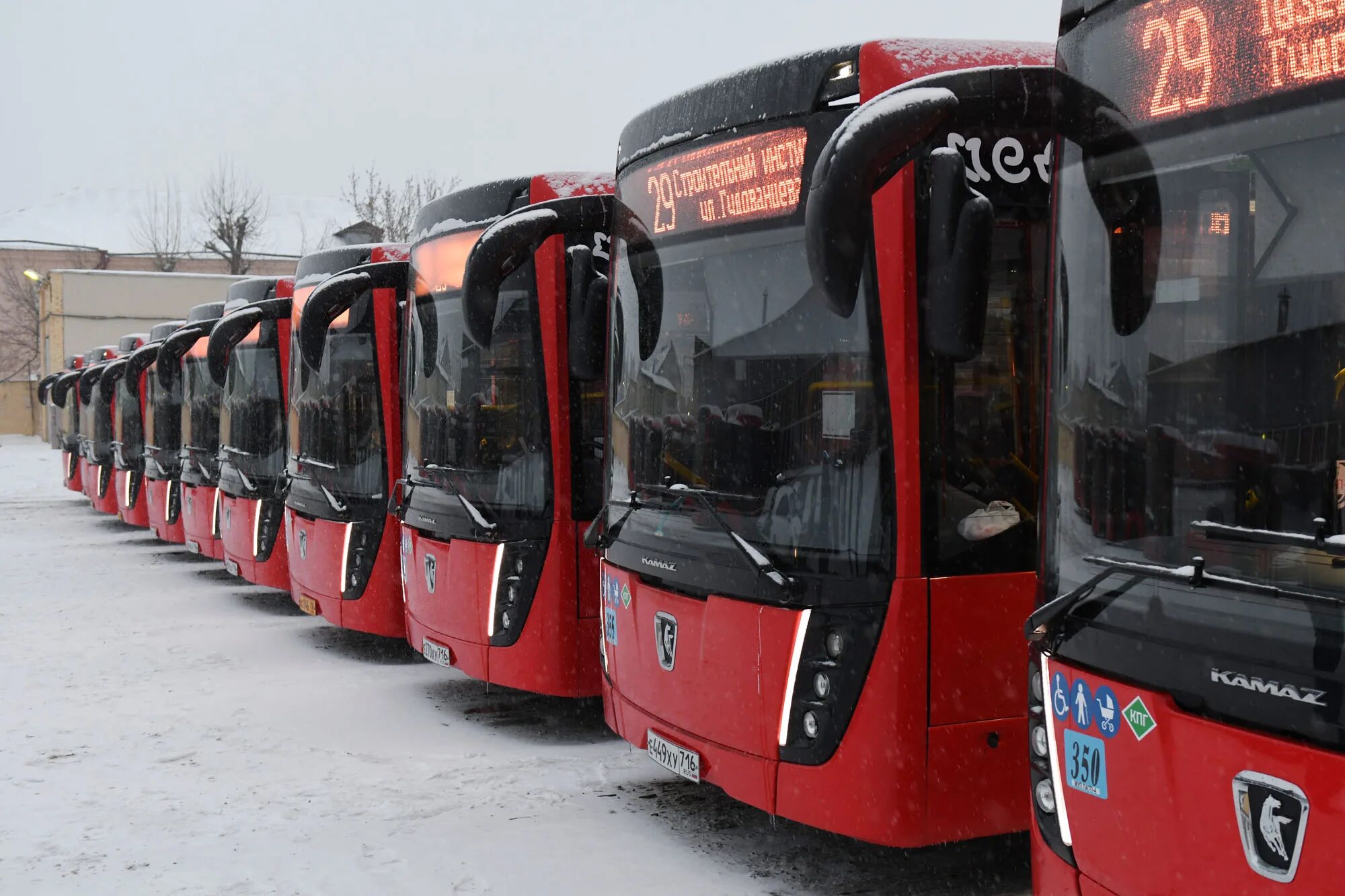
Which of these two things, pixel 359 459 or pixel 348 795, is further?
pixel 359 459

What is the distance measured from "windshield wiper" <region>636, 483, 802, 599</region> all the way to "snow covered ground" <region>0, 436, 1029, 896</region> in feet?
3.91

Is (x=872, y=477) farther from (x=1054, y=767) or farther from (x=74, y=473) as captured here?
(x=74, y=473)

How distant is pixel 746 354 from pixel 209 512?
11329 millimetres

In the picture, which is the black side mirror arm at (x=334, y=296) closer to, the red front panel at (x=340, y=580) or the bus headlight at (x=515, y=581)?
the red front panel at (x=340, y=580)

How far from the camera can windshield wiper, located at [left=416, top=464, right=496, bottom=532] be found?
7.59 metres

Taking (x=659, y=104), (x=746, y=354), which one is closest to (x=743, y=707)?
(x=746, y=354)

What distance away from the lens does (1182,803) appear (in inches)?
127

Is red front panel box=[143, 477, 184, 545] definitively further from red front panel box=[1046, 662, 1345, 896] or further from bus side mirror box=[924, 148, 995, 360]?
red front panel box=[1046, 662, 1345, 896]

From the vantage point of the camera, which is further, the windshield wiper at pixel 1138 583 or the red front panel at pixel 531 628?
the red front panel at pixel 531 628

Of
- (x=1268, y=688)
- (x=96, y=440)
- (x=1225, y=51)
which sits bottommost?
(x=1268, y=688)

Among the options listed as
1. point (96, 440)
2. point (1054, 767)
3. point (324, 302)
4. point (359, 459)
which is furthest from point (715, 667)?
point (96, 440)

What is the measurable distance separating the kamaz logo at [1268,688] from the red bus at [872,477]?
1.61m

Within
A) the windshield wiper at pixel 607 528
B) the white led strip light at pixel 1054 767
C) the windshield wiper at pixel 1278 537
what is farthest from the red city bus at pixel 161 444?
the windshield wiper at pixel 1278 537

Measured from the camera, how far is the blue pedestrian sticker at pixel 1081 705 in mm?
3535
